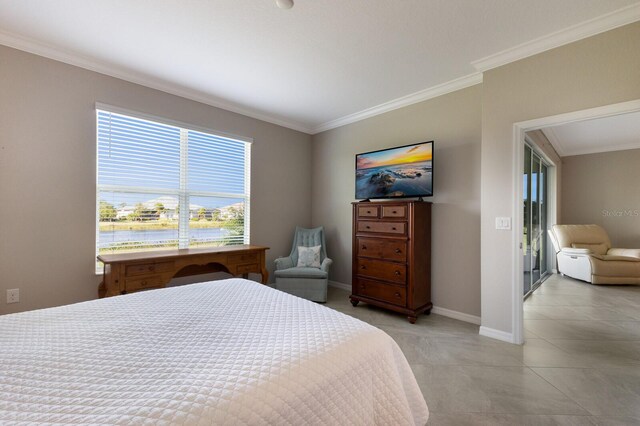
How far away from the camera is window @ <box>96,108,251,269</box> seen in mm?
2916

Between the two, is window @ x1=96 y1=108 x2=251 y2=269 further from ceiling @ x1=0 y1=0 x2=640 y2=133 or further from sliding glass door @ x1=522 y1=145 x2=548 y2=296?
sliding glass door @ x1=522 y1=145 x2=548 y2=296

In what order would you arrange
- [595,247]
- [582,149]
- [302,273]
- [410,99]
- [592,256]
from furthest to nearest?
[582,149] → [595,247] → [592,256] → [302,273] → [410,99]

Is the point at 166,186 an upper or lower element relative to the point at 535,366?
upper

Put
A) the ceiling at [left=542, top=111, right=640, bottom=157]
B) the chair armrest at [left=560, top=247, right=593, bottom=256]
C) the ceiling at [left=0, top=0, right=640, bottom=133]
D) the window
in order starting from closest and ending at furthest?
the ceiling at [left=0, top=0, right=640, bottom=133] < the window < the ceiling at [left=542, top=111, right=640, bottom=157] < the chair armrest at [left=560, top=247, right=593, bottom=256]

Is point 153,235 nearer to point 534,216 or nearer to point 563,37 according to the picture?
point 563,37

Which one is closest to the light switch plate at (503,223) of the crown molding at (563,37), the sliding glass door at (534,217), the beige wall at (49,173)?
the sliding glass door at (534,217)

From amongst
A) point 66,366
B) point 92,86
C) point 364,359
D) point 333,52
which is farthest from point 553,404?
point 92,86

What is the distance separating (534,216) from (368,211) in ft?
9.17

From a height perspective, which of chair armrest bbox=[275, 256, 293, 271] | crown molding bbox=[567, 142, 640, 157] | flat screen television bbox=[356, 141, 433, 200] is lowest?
chair armrest bbox=[275, 256, 293, 271]

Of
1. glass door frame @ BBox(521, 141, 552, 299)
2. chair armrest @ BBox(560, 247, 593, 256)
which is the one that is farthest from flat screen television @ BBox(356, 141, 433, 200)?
chair armrest @ BBox(560, 247, 593, 256)

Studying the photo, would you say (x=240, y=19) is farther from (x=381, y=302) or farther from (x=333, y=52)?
(x=381, y=302)

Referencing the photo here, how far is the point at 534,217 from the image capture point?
13.7 ft

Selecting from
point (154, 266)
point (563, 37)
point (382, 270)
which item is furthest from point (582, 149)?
point (154, 266)

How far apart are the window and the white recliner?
5615 mm
